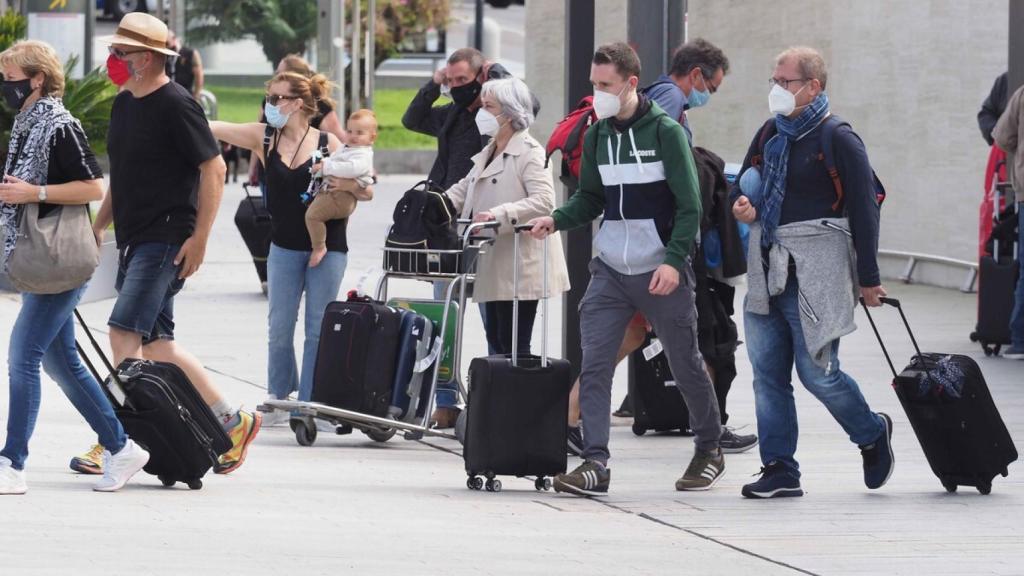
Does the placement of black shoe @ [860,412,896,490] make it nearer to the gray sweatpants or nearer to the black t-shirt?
the gray sweatpants

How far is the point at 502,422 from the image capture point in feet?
25.5

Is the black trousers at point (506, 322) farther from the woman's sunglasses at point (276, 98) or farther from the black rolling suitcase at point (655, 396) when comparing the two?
the woman's sunglasses at point (276, 98)

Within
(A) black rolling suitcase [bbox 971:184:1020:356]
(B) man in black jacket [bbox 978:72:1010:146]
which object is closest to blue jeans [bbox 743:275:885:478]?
(A) black rolling suitcase [bbox 971:184:1020:356]

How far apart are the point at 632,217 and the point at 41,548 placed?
2571 millimetres

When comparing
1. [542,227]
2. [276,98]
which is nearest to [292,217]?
[276,98]

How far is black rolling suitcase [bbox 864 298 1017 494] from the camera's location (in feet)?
25.6

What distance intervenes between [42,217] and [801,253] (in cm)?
280

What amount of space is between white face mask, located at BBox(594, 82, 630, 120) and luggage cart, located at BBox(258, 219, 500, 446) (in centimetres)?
105

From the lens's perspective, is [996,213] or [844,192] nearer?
[844,192]

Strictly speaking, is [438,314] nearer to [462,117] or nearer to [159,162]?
[462,117]

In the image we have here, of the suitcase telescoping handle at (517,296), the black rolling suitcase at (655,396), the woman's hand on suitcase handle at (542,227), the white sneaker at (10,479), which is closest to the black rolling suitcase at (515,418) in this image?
the suitcase telescoping handle at (517,296)

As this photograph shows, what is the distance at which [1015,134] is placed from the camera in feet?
37.8

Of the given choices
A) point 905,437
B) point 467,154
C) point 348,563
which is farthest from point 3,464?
point 905,437

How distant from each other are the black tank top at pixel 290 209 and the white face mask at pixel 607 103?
2170 mm
